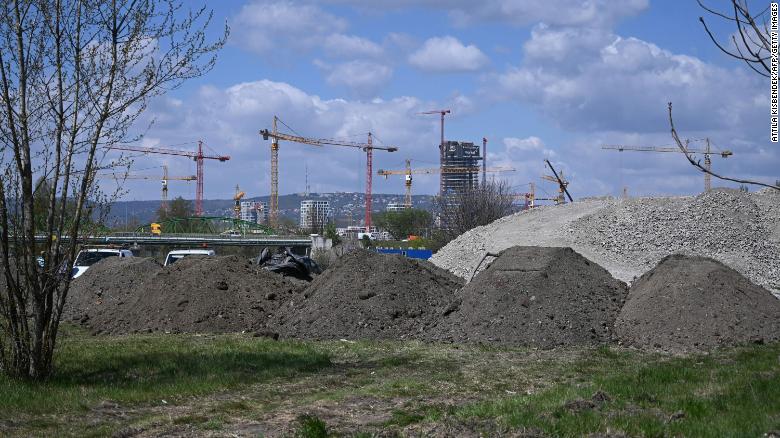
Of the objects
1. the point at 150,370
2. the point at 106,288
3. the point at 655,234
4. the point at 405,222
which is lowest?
the point at 150,370

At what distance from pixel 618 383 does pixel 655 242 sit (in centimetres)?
2113

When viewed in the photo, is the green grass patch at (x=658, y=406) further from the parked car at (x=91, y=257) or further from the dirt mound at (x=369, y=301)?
the parked car at (x=91, y=257)

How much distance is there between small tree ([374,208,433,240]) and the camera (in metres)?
125

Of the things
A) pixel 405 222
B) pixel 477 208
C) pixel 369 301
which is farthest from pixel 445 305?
pixel 405 222

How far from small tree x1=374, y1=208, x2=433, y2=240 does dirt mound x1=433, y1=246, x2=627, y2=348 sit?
103139mm

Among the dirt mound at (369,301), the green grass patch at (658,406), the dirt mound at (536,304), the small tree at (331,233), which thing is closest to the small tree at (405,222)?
the small tree at (331,233)

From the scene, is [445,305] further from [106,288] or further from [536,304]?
[106,288]

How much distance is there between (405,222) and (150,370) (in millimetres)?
117166

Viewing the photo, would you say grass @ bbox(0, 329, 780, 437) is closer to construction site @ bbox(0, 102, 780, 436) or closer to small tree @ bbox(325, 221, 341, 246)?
construction site @ bbox(0, 102, 780, 436)

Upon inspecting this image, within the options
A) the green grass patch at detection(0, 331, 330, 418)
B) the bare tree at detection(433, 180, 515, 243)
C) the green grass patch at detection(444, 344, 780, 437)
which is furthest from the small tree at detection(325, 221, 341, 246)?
the green grass patch at detection(444, 344, 780, 437)

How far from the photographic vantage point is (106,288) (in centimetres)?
2258

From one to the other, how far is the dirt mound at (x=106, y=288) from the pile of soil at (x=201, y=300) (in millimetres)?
65

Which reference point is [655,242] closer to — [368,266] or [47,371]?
[368,266]

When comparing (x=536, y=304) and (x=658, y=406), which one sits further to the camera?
(x=536, y=304)
